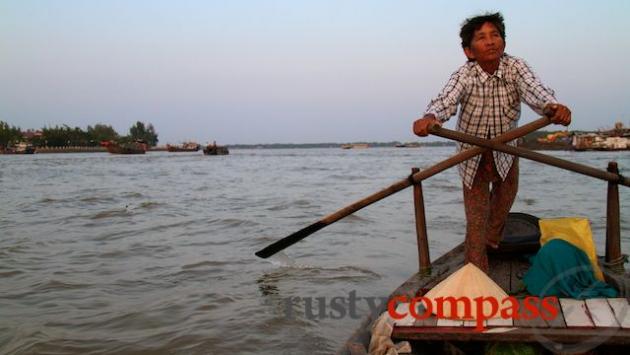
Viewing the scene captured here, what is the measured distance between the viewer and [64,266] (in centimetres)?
715

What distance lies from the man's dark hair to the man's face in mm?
31

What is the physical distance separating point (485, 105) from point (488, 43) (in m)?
0.40

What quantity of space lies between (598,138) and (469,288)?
211 feet

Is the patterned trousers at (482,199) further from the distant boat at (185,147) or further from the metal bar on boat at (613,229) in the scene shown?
the distant boat at (185,147)

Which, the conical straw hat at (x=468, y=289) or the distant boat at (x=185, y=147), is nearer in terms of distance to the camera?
the conical straw hat at (x=468, y=289)

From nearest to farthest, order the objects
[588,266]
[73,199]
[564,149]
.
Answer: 1. [588,266]
2. [73,199]
3. [564,149]

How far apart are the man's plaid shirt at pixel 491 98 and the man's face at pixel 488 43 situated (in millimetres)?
103

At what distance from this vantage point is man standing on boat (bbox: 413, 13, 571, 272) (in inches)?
130

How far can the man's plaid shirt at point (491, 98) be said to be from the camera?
335 centimetres

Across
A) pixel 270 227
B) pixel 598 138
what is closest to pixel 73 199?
pixel 270 227

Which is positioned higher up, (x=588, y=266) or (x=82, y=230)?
(x=588, y=266)

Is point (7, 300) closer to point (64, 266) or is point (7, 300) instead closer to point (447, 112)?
point (64, 266)

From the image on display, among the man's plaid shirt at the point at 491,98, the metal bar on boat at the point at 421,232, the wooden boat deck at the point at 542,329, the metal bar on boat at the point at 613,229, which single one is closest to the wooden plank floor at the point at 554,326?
the wooden boat deck at the point at 542,329

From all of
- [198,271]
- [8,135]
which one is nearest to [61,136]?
[8,135]
